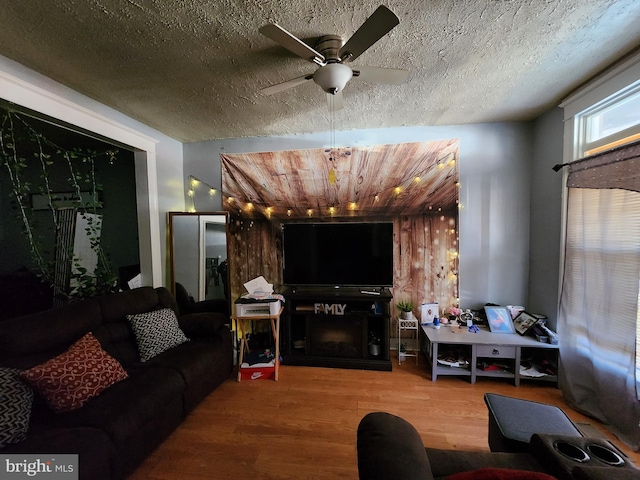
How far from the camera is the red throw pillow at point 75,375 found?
1.37 meters

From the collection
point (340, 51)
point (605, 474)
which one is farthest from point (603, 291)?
point (340, 51)

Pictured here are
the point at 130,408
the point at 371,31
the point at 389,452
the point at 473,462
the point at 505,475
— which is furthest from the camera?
the point at 130,408

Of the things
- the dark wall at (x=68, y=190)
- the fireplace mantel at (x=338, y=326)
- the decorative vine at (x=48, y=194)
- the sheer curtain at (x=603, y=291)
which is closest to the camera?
the sheer curtain at (x=603, y=291)

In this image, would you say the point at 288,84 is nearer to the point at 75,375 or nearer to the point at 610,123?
the point at 75,375

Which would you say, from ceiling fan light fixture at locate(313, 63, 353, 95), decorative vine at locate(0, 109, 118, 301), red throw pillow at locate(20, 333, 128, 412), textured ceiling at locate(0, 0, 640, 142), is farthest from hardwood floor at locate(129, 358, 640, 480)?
textured ceiling at locate(0, 0, 640, 142)

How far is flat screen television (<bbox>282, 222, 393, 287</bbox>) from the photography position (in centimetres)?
261

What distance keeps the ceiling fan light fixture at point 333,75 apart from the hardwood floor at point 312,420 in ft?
7.40

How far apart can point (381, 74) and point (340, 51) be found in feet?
0.98

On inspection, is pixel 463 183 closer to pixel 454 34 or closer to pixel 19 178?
pixel 454 34

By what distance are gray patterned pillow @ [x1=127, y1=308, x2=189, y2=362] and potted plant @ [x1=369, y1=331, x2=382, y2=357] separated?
181 centimetres

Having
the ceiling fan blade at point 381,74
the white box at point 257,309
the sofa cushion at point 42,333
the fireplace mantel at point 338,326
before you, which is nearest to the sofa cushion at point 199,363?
the white box at point 257,309

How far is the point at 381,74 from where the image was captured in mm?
1471

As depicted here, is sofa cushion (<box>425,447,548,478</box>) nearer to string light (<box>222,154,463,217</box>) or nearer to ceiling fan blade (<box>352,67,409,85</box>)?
ceiling fan blade (<box>352,67,409,85</box>)

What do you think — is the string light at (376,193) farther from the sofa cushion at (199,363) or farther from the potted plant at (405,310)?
the sofa cushion at (199,363)
